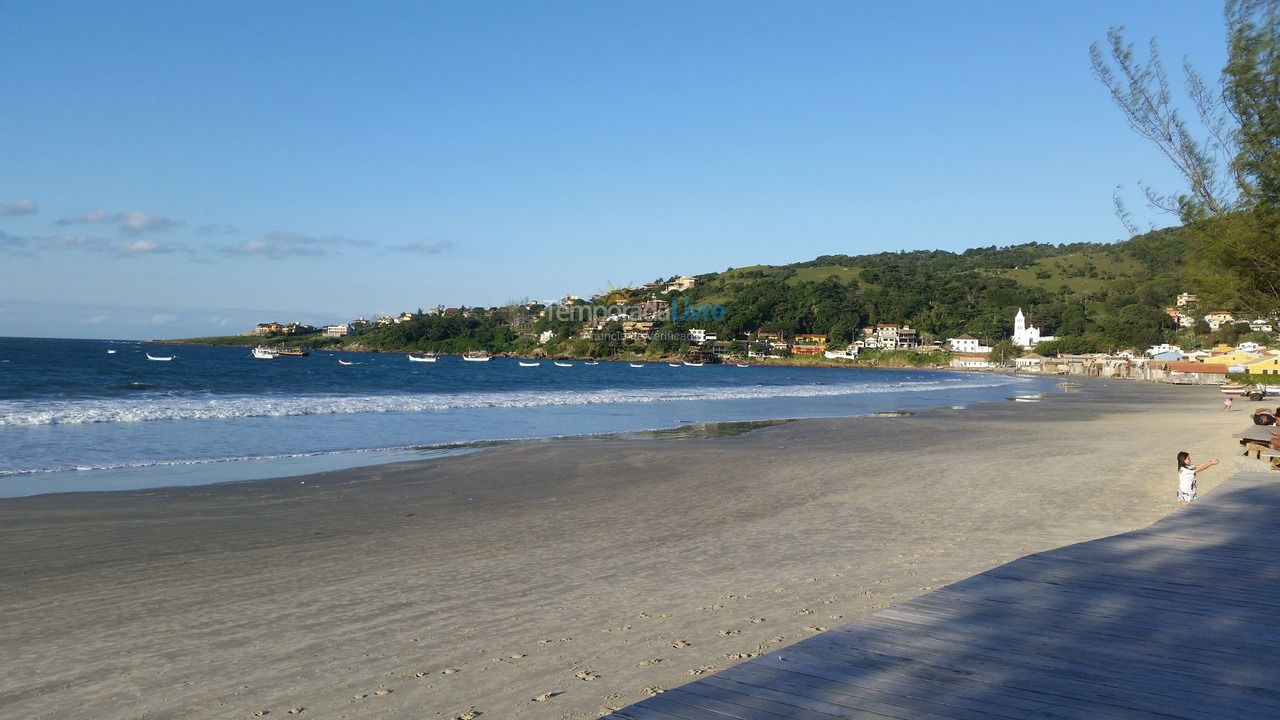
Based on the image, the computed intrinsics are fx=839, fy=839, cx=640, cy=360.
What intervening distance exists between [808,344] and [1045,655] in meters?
160

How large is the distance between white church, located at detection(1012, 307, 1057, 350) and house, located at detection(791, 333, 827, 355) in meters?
33.8

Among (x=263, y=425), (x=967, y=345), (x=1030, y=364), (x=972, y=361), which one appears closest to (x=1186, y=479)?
(x=263, y=425)

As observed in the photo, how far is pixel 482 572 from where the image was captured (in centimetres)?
822

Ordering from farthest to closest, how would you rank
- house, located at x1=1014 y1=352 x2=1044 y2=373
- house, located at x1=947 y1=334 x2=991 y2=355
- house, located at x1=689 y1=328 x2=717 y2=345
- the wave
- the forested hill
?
house, located at x1=689 y1=328 x2=717 y2=345, house, located at x1=947 y1=334 x2=991 y2=355, the forested hill, house, located at x1=1014 y1=352 x2=1044 y2=373, the wave

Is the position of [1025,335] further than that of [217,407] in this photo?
Yes

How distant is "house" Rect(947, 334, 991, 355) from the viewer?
150250 millimetres

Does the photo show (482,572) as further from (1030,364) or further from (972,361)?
(972,361)

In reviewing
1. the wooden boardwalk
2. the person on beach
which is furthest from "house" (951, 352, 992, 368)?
the wooden boardwalk

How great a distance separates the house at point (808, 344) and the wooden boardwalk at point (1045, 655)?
153006 mm

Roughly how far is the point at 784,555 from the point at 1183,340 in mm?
135148

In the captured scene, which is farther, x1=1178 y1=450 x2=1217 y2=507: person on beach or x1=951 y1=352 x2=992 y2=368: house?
x1=951 y1=352 x2=992 y2=368: house

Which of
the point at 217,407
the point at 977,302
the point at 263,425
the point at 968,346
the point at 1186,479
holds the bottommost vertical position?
the point at 263,425

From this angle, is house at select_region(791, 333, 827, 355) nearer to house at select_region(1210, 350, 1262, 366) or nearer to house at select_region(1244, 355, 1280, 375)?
house at select_region(1210, 350, 1262, 366)

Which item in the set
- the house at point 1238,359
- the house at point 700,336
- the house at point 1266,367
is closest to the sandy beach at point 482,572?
the house at point 1266,367
